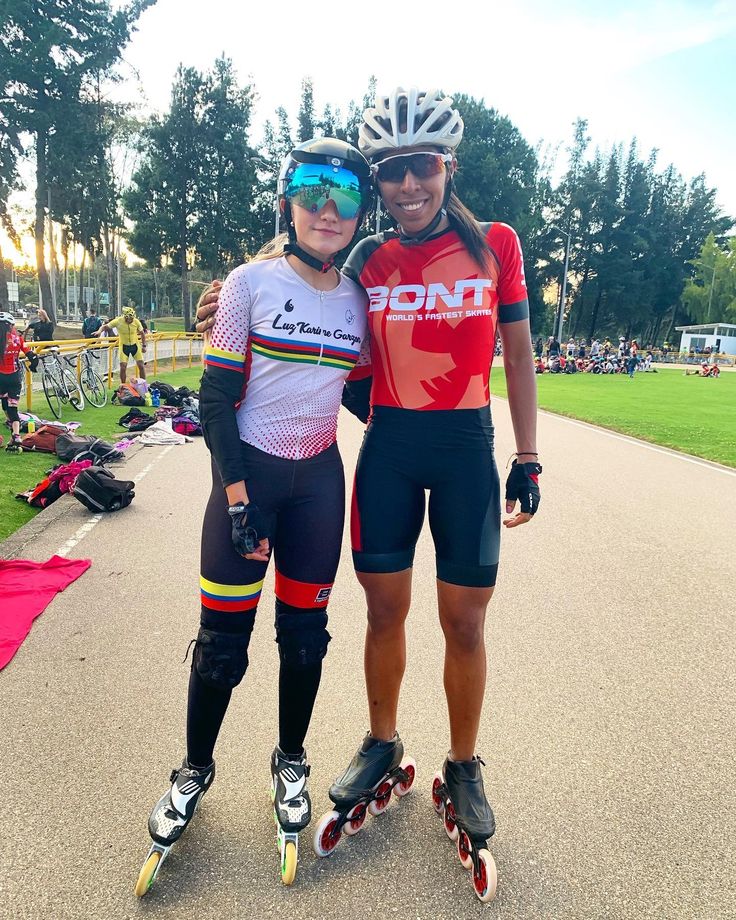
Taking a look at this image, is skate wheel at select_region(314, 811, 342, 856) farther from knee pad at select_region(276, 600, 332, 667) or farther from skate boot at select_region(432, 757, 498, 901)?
knee pad at select_region(276, 600, 332, 667)

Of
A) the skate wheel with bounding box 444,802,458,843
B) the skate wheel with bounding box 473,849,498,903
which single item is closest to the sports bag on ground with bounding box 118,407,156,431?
the skate wheel with bounding box 444,802,458,843

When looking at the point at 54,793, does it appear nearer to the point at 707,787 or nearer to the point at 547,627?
the point at 707,787

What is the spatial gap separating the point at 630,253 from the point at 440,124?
76388 millimetres

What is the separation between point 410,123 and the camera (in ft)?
7.78

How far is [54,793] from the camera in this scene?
2.38 metres

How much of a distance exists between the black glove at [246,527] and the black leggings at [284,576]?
7 cm

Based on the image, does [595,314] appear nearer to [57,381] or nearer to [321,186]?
[57,381]

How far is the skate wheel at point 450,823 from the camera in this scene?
2.24 m

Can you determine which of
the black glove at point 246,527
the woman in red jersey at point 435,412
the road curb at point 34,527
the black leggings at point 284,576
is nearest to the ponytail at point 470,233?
the woman in red jersey at point 435,412

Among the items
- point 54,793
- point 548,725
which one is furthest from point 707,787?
point 54,793

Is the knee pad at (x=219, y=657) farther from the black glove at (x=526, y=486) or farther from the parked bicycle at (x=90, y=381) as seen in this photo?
the parked bicycle at (x=90, y=381)

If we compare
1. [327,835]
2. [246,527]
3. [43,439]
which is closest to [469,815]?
[327,835]

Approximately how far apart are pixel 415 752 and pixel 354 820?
19.9 inches

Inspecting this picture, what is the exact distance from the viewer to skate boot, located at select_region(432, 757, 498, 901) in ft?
6.70
